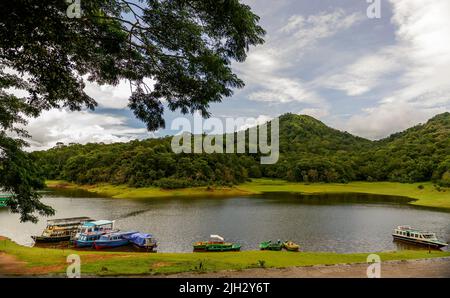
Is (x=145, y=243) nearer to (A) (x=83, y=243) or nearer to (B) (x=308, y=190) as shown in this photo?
(A) (x=83, y=243)

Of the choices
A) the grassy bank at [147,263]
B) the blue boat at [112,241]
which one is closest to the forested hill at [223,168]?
the blue boat at [112,241]

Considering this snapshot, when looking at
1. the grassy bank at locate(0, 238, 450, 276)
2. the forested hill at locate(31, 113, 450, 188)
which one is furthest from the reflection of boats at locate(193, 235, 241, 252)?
the forested hill at locate(31, 113, 450, 188)

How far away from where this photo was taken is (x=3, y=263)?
2128 cm

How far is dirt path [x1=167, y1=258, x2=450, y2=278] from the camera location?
45.5 feet

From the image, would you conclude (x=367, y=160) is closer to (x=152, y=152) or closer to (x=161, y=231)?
(x=152, y=152)

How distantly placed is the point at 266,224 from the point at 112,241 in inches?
822

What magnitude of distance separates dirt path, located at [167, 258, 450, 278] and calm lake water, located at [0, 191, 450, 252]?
17839 mm

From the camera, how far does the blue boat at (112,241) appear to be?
113 feet

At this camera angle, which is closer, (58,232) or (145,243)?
(145,243)

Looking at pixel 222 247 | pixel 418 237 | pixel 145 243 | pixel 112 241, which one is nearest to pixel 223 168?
pixel 112 241

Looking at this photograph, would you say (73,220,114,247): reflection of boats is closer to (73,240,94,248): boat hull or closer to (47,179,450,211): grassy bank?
(73,240,94,248): boat hull

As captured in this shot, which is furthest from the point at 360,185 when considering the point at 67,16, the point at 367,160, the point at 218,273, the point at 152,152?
the point at 67,16

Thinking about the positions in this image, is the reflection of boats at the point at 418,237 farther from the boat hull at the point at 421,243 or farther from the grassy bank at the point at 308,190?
the grassy bank at the point at 308,190

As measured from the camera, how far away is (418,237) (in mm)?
37062
